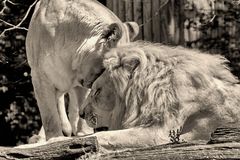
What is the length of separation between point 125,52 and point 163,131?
74 centimetres

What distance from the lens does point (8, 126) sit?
50.4ft

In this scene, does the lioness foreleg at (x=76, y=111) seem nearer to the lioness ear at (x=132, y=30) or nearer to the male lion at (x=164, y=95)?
the lioness ear at (x=132, y=30)

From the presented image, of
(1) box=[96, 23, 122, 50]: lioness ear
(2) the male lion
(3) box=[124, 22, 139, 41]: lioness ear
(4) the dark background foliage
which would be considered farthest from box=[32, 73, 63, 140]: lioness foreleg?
(4) the dark background foliage

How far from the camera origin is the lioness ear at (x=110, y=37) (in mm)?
8508

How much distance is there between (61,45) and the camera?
30.7 ft

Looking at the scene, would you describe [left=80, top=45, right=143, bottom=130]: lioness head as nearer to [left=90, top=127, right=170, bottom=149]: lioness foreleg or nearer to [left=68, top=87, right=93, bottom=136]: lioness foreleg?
[left=90, top=127, right=170, bottom=149]: lioness foreleg

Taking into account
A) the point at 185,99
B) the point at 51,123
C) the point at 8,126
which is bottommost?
the point at 8,126

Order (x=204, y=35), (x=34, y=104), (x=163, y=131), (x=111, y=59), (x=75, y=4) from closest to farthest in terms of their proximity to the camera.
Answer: (x=163, y=131), (x=111, y=59), (x=75, y=4), (x=204, y=35), (x=34, y=104)

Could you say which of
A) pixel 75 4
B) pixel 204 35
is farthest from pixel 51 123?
pixel 204 35

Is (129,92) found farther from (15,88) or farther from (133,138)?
(15,88)

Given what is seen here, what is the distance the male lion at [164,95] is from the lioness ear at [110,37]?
1671 mm

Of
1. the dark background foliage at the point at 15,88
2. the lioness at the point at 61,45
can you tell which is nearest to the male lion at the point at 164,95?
the lioness at the point at 61,45

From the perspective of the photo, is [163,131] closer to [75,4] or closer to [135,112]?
[135,112]

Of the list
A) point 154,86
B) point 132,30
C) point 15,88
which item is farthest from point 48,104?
point 15,88
